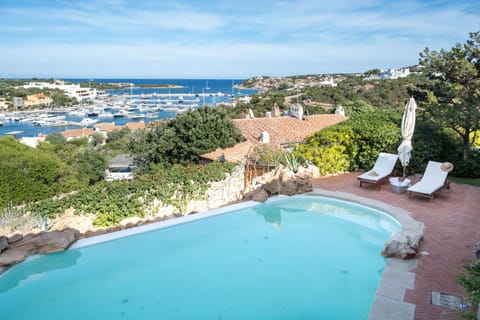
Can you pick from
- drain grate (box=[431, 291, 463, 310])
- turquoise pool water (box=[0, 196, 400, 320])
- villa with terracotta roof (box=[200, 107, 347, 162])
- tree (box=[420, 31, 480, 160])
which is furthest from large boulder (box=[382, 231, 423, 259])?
villa with terracotta roof (box=[200, 107, 347, 162])

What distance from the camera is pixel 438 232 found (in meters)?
7.53

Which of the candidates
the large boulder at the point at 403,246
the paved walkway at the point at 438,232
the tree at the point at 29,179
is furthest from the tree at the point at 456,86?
the tree at the point at 29,179

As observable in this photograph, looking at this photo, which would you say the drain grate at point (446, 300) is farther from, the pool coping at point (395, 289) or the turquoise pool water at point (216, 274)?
the turquoise pool water at point (216, 274)

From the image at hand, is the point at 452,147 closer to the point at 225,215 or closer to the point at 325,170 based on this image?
the point at 325,170

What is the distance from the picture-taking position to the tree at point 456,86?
12.5 metres

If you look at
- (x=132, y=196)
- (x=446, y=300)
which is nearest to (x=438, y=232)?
(x=446, y=300)

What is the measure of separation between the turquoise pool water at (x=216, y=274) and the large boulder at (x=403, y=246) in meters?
0.29

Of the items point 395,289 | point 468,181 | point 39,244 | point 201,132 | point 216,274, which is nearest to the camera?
point 395,289

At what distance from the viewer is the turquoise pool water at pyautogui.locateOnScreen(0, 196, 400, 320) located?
5.41 meters

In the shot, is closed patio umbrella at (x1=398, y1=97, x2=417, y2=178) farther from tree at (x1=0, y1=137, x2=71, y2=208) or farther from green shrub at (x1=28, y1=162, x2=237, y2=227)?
tree at (x1=0, y1=137, x2=71, y2=208)

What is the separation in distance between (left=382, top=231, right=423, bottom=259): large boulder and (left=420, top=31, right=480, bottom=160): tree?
7.51 m

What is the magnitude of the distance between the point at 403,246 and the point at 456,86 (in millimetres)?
9966

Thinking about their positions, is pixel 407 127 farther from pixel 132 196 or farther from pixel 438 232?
pixel 132 196

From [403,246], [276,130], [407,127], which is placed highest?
[407,127]
